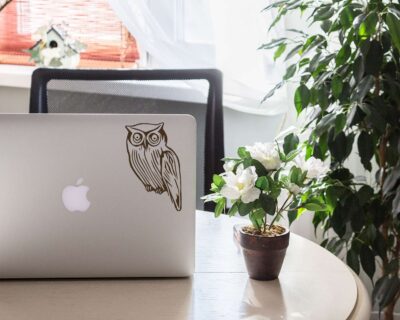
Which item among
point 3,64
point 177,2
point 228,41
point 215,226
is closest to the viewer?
point 215,226

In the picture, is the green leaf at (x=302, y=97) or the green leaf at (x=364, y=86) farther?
the green leaf at (x=302, y=97)

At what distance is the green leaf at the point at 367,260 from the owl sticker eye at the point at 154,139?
1.14 metres

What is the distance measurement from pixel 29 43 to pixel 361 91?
6.27ft

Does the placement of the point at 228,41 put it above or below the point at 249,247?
above

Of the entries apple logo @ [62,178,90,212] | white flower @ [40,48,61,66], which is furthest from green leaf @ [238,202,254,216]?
white flower @ [40,48,61,66]

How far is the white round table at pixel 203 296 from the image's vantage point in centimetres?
98

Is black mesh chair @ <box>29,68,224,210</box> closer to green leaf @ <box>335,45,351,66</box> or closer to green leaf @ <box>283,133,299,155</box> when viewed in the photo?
green leaf @ <box>283,133,299,155</box>

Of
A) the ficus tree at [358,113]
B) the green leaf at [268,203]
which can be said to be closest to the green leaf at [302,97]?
the ficus tree at [358,113]

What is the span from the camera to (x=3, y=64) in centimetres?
324

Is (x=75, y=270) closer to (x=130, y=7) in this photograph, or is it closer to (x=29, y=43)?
(x=130, y=7)

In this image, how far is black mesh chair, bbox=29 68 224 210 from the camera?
1.83 m

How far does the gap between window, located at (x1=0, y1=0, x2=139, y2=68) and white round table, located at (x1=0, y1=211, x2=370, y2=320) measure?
2.11 m

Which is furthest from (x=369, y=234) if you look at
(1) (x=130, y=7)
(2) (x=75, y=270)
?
(1) (x=130, y=7)

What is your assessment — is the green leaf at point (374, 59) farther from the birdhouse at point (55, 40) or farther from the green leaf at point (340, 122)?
the birdhouse at point (55, 40)
